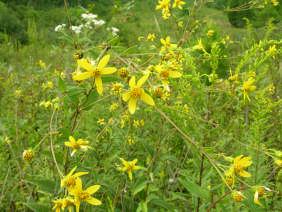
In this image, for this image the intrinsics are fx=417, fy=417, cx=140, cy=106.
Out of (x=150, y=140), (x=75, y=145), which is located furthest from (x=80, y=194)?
(x=150, y=140)

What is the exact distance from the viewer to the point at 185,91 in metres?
1.29

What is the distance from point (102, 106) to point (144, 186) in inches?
28.9

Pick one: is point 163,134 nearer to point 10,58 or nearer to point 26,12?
point 10,58

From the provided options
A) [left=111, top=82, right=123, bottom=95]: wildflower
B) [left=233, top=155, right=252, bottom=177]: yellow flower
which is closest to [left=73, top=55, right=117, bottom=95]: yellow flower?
[left=111, top=82, right=123, bottom=95]: wildflower

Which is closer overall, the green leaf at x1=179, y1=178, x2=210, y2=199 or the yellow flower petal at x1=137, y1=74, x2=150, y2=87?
the yellow flower petal at x1=137, y1=74, x2=150, y2=87

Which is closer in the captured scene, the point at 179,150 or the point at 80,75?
the point at 80,75

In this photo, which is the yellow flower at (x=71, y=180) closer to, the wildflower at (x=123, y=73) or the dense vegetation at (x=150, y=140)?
the dense vegetation at (x=150, y=140)

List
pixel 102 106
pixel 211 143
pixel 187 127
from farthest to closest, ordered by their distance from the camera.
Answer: pixel 102 106, pixel 211 143, pixel 187 127

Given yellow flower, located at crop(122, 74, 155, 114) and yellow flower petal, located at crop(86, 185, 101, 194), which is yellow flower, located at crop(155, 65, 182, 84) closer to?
yellow flower, located at crop(122, 74, 155, 114)

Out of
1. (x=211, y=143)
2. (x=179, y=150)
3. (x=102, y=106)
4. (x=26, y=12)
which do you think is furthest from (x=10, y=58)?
(x=26, y=12)

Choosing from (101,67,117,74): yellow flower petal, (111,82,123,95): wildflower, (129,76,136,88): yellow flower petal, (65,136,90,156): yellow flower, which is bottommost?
(65,136,90,156): yellow flower

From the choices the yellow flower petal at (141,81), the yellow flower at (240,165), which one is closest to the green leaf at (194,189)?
the yellow flower at (240,165)

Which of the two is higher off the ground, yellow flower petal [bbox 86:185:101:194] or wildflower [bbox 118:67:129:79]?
wildflower [bbox 118:67:129:79]

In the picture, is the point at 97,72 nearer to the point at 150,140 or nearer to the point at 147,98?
the point at 147,98
